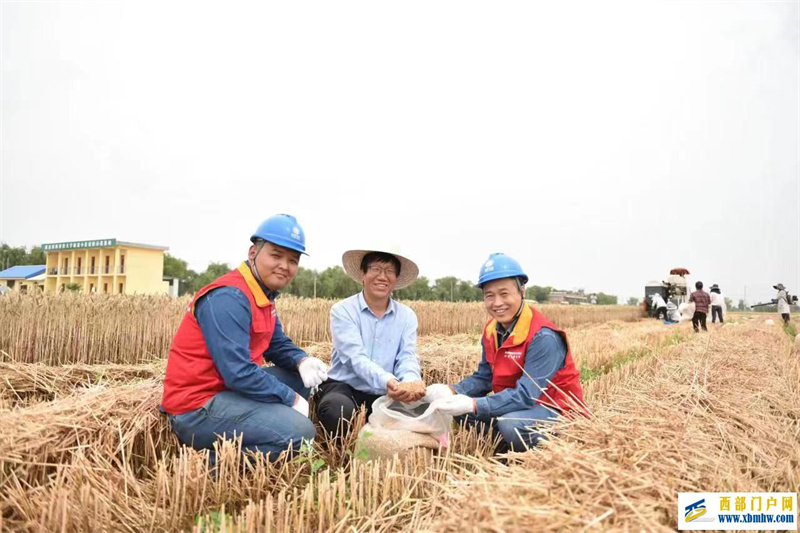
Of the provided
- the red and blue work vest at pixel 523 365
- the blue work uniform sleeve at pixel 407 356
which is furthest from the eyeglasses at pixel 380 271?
the red and blue work vest at pixel 523 365

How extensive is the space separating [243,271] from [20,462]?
1543 millimetres

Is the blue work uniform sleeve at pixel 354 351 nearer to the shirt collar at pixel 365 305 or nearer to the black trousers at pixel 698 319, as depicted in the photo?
the shirt collar at pixel 365 305

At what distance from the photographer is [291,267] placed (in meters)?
3.35

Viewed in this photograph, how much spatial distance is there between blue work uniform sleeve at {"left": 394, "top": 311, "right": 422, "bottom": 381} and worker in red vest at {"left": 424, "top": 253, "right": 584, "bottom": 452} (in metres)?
0.49

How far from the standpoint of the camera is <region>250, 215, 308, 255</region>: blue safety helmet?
3207mm

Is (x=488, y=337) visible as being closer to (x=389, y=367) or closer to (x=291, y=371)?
(x=389, y=367)

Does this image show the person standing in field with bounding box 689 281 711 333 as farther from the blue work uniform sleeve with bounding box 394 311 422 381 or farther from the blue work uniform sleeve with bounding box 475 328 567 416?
the blue work uniform sleeve with bounding box 475 328 567 416

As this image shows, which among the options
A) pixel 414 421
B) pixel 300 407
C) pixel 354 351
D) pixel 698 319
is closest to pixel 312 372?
pixel 354 351

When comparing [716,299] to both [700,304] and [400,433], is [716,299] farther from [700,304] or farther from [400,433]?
[400,433]

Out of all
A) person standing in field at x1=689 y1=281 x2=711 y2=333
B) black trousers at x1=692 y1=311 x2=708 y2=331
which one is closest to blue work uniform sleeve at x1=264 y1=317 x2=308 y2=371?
person standing in field at x1=689 y1=281 x2=711 y2=333

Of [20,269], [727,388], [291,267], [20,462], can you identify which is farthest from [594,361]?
[20,269]

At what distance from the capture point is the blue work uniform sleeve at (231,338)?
292 cm

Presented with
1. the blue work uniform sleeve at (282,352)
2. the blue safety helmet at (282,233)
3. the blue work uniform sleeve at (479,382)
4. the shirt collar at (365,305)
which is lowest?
the blue work uniform sleeve at (479,382)

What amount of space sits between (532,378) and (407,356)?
3.92ft
